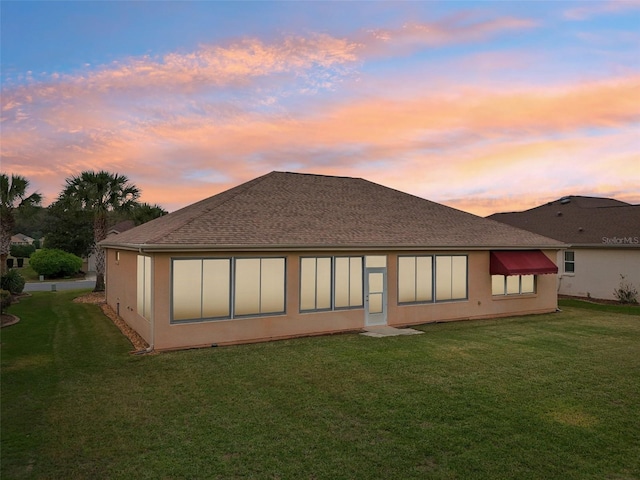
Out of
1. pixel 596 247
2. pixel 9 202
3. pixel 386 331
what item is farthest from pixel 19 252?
pixel 596 247

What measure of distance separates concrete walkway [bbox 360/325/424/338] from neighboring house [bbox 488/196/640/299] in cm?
1532

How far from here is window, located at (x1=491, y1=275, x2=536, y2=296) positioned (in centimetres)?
1961

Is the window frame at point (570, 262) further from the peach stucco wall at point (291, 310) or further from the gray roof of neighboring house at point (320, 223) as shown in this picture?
the gray roof of neighboring house at point (320, 223)

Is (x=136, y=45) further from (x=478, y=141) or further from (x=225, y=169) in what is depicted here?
(x=478, y=141)

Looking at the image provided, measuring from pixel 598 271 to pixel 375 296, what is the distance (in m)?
17.6

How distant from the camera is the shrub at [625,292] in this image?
2409 centimetres

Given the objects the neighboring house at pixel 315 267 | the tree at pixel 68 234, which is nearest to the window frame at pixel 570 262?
the neighboring house at pixel 315 267

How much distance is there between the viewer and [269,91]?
20.2 metres

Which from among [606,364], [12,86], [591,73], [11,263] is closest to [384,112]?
[591,73]

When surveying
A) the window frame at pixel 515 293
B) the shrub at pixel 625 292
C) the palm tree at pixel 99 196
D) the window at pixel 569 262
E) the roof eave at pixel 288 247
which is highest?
the palm tree at pixel 99 196

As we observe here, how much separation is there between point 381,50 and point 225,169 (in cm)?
1430

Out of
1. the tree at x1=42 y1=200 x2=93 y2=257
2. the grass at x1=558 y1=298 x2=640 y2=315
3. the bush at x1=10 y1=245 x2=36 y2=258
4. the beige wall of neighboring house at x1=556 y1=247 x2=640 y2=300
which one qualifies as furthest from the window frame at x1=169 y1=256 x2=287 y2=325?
the bush at x1=10 y1=245 x2=36 y2=258

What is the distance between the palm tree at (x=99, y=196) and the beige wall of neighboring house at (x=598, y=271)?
30198 mm

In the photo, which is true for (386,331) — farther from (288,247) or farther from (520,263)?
(520,263)
